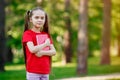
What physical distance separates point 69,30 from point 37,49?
81.0ft

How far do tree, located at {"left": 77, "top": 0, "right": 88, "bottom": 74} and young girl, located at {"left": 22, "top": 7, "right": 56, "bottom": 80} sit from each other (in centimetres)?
1327

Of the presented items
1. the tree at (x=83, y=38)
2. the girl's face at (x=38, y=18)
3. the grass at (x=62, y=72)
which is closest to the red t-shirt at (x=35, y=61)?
the girl's face at (x=38, y=18)

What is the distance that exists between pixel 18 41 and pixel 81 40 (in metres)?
8.38

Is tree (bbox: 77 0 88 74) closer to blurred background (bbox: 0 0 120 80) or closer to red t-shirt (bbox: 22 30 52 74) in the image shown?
blurred background (bbox: 0 0 120 80)

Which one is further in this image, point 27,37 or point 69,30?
point 69,30

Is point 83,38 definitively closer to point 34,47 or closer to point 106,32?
point 106,32

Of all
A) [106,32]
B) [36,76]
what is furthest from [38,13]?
[106,32]

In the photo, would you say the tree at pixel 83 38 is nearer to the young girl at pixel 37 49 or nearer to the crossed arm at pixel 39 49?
the young girl at pixel 37 49

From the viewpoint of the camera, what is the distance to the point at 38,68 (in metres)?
5.71

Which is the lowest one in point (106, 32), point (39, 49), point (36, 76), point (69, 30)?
point (69, 30)

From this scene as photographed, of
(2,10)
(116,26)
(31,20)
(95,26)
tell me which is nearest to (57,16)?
(2,10)

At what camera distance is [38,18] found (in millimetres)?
5871

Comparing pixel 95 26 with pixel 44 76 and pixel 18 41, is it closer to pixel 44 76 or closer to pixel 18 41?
pixel 18 41

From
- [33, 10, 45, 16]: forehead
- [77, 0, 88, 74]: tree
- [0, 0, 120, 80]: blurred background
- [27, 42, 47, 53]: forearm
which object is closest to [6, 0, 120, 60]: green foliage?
[0, 0, 120, 80]: blurred background
